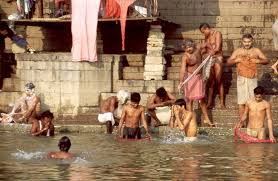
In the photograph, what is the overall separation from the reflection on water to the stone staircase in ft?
4.18

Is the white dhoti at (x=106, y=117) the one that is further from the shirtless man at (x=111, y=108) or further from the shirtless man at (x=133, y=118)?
the shirtless man at (x=133, y=118)

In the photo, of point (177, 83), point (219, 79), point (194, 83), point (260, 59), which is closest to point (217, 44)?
point (219, 79)

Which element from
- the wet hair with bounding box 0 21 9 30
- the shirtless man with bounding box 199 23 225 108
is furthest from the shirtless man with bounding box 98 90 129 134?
the wet hair with bounding box 0 21 9 30

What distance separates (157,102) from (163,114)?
0.27 metres

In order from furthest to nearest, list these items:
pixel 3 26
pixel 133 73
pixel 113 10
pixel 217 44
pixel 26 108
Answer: pixel 3 26 < pixel 113 10 < pixel 133 73 < pixel 26 108 < pixel 217 44

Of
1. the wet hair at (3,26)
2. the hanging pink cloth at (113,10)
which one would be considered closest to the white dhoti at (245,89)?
the hanging pink cloth at (113,10)

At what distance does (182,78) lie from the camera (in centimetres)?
1702

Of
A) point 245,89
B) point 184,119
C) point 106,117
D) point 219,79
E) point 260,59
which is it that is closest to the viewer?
point 184,119

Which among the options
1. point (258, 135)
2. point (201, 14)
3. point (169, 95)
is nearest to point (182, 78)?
point (169, 95)

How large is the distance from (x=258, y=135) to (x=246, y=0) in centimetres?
665

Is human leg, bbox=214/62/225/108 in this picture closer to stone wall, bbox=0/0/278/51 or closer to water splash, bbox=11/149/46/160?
stone wall, bbox=0/0/278/51

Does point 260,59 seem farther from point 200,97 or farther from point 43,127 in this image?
point 43,127

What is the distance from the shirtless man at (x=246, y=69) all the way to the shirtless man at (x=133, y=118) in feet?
6.89

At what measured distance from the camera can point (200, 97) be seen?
17.2 m
